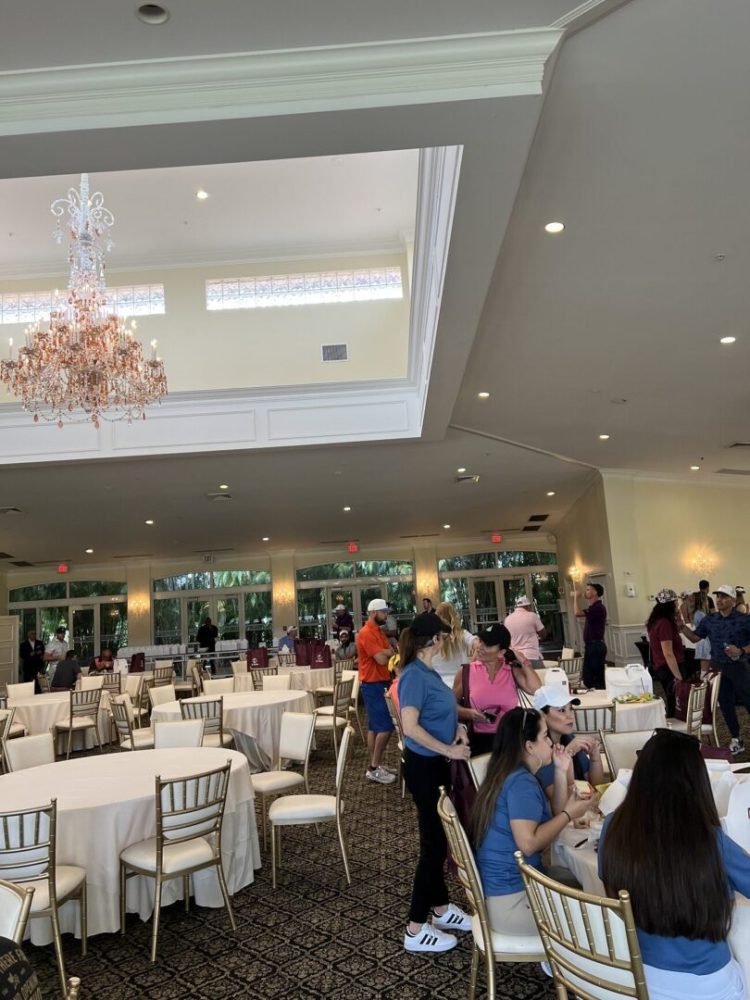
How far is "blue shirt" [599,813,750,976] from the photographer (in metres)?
2.00

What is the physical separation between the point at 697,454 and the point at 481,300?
23.4ft

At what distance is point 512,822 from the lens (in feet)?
8.76

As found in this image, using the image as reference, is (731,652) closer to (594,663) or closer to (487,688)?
(594,663)

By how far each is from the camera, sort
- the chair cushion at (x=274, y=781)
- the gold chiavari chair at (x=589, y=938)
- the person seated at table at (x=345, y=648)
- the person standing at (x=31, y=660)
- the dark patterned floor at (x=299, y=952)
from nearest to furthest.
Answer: the gold chiavari chair at (x=589, y=938)
the dark patterned floor at (x=299, y=952)
the chair cushion at (x=274, y=781)
the person seated at table at (x=345, y=648)
the person standing at (x=31, y=660)

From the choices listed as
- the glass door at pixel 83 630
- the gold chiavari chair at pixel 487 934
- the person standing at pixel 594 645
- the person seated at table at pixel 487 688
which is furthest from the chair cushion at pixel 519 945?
the glass door at pixel 83 630

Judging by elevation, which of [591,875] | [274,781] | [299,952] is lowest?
[299,952]

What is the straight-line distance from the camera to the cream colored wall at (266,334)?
10.1 metres

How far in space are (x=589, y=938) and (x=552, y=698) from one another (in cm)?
145

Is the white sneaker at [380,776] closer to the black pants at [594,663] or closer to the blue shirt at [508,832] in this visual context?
the black pants at [594,663]

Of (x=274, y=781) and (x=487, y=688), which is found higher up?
(x=487, y=688)

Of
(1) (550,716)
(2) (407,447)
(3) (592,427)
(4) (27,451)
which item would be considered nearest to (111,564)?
(4) (27,451)

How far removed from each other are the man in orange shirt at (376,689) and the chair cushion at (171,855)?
293cm

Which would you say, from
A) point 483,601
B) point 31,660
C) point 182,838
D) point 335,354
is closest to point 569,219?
point 182,838

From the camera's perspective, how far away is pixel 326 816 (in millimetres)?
4543
